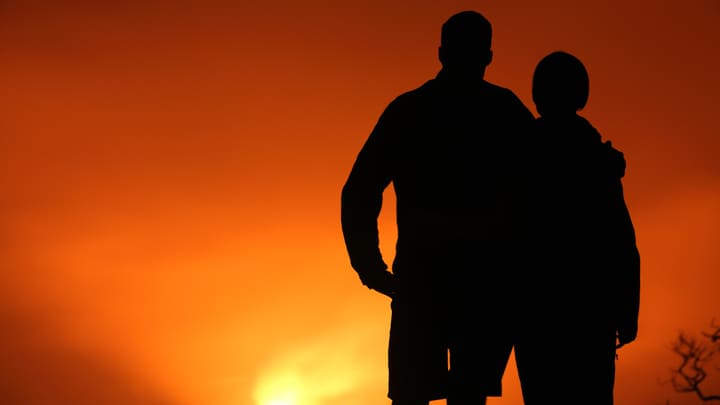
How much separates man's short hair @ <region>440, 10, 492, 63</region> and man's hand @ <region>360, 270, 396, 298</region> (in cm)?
116

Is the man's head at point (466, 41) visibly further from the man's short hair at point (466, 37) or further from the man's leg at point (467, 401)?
the man's leg at point (467, 401)

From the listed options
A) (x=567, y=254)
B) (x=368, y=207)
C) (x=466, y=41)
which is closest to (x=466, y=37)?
(x=466, y=41)

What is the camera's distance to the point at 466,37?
5344mm

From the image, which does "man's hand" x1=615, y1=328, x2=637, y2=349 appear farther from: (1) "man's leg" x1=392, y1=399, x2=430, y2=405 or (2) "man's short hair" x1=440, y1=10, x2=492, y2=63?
(2) "man's short hair" x1=440, y1=10, x2=492, y2=63

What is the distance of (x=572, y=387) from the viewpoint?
18.8 feet

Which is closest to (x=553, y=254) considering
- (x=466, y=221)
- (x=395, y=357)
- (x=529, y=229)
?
(x=529, y=229)

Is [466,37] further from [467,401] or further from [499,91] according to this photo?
[467,401]

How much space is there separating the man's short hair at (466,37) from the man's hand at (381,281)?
1163 mm

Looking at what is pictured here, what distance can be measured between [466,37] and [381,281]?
1.33 m

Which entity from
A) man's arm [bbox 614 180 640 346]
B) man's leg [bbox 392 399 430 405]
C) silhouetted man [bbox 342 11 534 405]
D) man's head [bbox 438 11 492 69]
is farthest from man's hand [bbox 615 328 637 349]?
man's head [bbox 438 11 492 69]

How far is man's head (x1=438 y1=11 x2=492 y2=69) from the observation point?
529 cm

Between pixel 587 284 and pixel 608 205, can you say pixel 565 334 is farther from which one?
pixel 608 205

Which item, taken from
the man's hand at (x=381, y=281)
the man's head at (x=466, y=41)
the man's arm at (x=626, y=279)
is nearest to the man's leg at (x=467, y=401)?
the man's hand at (x=381, y=281)

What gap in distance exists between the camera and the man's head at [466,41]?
5.29 m
